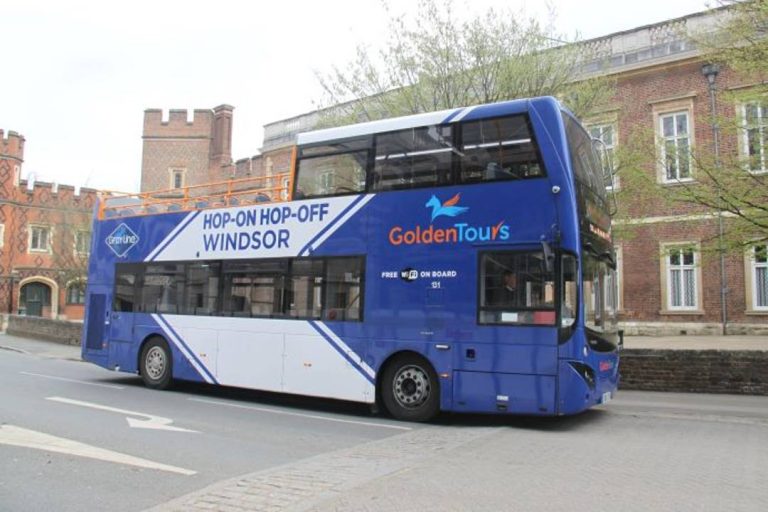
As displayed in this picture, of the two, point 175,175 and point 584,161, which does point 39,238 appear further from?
point 584,161

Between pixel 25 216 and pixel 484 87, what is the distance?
40952 millimetres

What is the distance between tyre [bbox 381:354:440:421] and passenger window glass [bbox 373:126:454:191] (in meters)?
2.66

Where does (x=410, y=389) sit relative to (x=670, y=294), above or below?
below

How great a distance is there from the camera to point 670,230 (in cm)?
2220

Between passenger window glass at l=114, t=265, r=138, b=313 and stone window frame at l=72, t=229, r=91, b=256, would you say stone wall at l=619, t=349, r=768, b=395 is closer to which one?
passenger window glass at l=114, t=265, r=138, b=313

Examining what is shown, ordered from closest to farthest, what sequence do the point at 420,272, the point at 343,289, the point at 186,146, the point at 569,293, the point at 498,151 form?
the point at 569,293 < the point at 498,151 < the point at 420,272 < the point at 343,289 < the point at 186,146

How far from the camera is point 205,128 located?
42.4 m

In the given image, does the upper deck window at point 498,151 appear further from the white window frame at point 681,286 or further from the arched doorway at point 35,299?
the arched doorway at point 35,299

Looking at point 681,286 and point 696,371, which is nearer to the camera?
point 696,371

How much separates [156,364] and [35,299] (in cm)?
3709

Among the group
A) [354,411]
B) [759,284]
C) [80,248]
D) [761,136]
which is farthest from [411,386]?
[80,248]

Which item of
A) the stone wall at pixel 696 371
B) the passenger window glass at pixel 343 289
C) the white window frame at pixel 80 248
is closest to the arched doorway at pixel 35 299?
the white window frame at pixel 80 248

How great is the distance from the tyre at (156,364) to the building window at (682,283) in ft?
55.1

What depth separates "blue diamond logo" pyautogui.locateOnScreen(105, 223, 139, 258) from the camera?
13620mm
